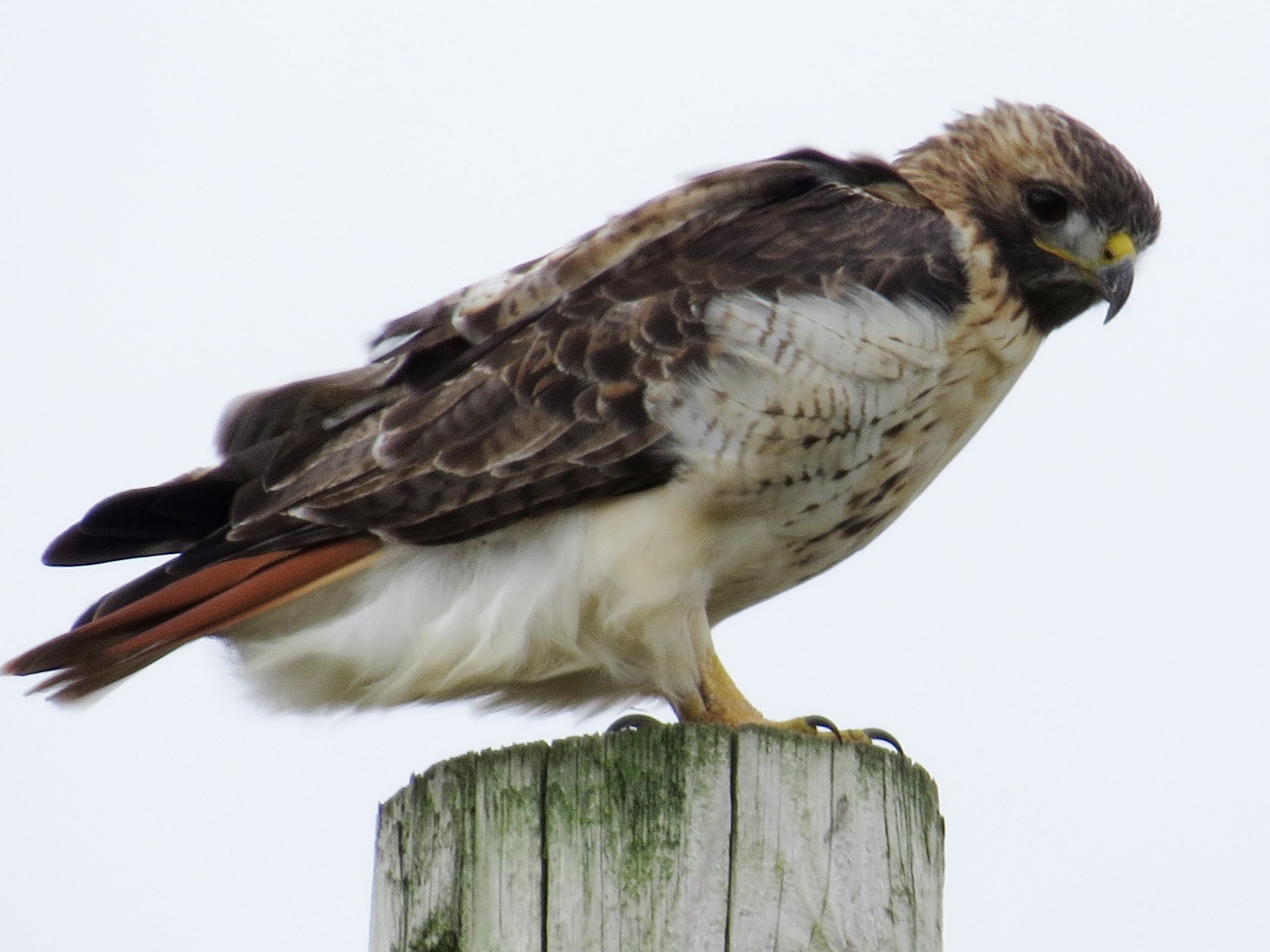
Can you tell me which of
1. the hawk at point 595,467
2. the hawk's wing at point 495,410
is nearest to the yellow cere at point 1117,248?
the hawk at point 595,467

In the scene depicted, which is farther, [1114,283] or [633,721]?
[1114,283]

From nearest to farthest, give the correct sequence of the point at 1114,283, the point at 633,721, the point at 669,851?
1. the point at 669,851
2. the point at 633,721
3. the point at 1114,283

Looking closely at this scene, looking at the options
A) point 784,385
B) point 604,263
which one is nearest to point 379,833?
point 784,385

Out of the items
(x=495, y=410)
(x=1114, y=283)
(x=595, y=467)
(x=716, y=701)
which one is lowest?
(x=716, y=701)

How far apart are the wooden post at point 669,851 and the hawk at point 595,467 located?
85 cm

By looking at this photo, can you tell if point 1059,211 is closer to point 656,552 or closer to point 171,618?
point 656,552

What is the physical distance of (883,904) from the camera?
7.91ft

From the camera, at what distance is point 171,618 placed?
11.2 ft

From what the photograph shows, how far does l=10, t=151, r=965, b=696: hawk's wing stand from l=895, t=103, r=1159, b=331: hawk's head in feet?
0.92

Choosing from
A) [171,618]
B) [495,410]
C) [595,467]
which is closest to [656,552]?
[595,467]

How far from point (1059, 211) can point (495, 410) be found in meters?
1.54

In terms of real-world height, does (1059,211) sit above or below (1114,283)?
above

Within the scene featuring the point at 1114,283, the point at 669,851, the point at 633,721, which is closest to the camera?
the point at 669,851

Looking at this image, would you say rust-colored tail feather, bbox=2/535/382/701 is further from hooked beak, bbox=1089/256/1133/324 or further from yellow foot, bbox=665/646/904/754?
hooked beak, bbox=1089/256/1133/324
